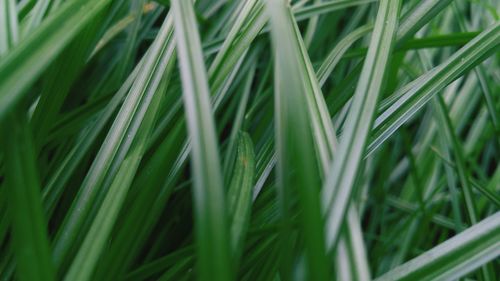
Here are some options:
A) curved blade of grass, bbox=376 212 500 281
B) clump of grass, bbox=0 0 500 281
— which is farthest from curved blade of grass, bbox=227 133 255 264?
curved blade of grass, bbox=376 212 500 281

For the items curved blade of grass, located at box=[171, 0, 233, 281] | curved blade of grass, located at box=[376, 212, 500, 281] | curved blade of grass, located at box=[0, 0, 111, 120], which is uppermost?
curved blade of grass, located at box=[0, 0, 111, 120]

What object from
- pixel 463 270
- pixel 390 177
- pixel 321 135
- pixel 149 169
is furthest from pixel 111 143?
pixel 390 177

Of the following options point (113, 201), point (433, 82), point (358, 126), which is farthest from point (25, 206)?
point (433, 82)

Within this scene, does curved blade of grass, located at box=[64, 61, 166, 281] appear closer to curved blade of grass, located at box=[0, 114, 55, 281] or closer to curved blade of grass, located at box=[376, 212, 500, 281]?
curved blade of grass, located at box=[0, 114, 55, 281]

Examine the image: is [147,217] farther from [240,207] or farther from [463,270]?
[463,270]

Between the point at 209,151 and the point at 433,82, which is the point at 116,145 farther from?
the point at 433,82

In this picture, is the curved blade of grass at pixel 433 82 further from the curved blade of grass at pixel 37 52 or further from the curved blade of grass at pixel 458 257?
the curved blade of grass at pixel 37 52

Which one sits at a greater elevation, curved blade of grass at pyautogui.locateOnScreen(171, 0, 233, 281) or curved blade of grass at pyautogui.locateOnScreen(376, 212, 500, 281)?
curved blade of grass at pyautogui.locateOnScreen(171, 0, 233, 281)
